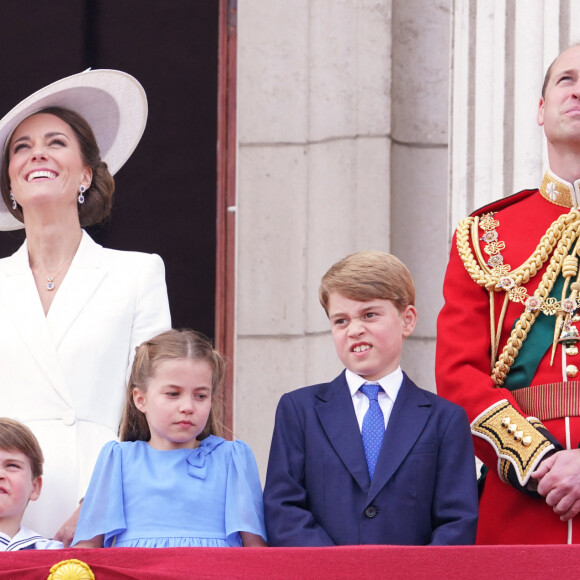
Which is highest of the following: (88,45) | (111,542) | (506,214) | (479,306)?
(88,45)

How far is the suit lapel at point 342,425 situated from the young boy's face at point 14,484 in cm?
72

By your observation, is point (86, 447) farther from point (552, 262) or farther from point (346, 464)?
point (552, 262)

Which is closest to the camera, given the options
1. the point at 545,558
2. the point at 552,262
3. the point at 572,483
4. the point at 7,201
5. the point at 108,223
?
the point at 545,558

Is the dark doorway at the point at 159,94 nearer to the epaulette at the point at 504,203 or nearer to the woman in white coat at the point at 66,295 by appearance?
the woman in white coat at the point at 66,295

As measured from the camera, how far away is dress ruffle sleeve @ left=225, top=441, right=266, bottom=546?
3.52 metres

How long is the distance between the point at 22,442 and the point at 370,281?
0.93 meters

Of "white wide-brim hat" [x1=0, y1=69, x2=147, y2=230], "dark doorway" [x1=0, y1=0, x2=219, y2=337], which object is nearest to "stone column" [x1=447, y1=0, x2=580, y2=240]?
"dark doorway" [x1=0, y1=0, x2=219, y2=337]

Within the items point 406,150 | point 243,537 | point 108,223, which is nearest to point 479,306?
point 243,537

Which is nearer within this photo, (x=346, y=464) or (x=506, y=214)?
(x=346, y=464)

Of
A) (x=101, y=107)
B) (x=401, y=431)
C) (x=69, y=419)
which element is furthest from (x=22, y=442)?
(x=101, y=107)

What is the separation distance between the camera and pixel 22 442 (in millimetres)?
3689

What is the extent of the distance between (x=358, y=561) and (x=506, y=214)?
130 centimetres

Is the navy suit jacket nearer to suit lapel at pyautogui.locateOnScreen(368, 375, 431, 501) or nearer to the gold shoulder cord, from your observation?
suit lapel at pyautogui.locateOnScreen(368, 375, 431, 501)

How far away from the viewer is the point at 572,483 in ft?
11.4
